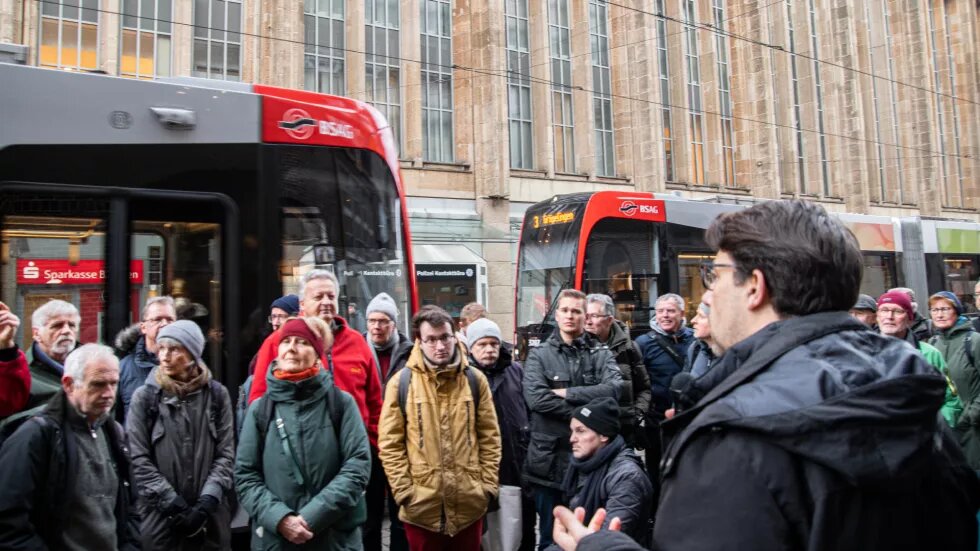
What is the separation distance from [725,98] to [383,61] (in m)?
13.9

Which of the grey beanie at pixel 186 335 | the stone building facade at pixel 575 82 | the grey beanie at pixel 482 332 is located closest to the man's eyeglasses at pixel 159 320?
the grey beanie at pixel 186 335

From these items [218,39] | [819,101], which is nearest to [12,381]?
[218,39]

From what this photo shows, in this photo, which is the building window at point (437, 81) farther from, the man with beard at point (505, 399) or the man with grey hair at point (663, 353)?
the man with beard at point (505, 399)

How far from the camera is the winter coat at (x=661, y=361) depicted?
6.25 m

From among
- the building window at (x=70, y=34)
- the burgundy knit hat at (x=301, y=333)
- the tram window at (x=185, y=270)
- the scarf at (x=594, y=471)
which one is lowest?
the scarf at (x=594, y=471)

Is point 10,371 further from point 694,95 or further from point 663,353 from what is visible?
point 694,95

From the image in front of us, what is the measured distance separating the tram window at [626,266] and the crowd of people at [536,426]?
18.9 ft

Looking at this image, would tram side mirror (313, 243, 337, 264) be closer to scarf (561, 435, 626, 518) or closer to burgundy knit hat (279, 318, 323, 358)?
burgundy knit hat (279, 318, 323, 358)

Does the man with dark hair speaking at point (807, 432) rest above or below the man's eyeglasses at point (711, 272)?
below

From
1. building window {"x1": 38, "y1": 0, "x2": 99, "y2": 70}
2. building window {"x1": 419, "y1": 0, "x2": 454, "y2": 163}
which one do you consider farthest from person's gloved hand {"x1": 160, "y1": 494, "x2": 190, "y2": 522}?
building window {"x1": 419, "y1": 0, "x2": 454, "y2": 163}

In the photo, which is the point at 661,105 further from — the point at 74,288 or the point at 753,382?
the point at 753,382

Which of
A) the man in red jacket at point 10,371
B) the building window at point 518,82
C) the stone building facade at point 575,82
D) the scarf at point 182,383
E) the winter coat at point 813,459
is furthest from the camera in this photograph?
the building window at point 518,82

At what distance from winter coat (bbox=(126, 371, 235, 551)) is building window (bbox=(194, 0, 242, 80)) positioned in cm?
1674

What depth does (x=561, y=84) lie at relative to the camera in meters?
24.3
